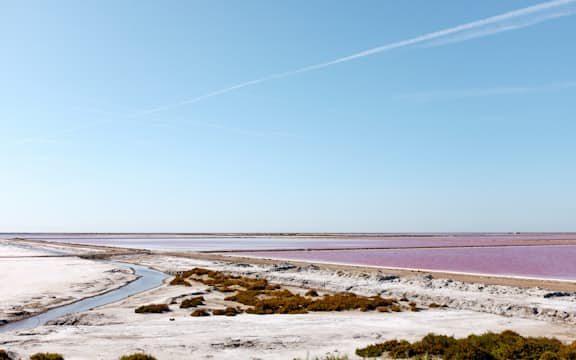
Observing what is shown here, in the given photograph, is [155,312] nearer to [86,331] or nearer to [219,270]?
[86,331]

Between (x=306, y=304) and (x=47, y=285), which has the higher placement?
(x=306, y=304)

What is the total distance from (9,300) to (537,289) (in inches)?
1266

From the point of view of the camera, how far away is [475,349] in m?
15.6

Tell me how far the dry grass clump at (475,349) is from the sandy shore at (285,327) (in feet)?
4.35

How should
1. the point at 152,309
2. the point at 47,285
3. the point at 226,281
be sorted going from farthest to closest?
the point at 226,281 → the point at 47,285 → the point at 152,309

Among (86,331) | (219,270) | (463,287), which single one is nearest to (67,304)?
(86,331)

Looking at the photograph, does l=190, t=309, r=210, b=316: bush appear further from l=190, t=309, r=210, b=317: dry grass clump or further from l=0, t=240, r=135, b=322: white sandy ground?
l=0, t=240, r=135, b=322: white sandy ground

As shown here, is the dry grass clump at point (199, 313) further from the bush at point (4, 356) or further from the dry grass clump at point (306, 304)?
the bush at point (4, 356)

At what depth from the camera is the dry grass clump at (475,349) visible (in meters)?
15.4

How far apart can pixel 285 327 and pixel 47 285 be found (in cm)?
2516

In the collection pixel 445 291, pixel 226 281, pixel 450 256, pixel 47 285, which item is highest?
pixel 445 291

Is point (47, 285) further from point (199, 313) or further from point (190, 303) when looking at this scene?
point (199, 313)

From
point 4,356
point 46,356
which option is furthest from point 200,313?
point 4,356

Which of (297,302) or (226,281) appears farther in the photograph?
(226,281)
